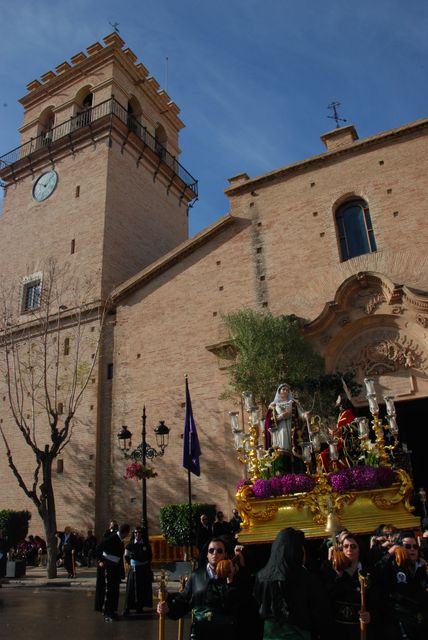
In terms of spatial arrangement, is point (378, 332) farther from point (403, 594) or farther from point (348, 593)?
point (348, 593)

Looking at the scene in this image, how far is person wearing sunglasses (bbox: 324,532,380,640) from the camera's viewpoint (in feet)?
13.5

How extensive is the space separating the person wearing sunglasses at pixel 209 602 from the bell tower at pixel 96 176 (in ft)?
65.1

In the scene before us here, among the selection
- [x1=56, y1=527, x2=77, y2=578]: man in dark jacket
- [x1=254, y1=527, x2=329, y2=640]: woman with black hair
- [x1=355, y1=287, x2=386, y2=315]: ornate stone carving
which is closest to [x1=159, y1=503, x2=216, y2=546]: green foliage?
[x1=56, y1=527, x2=77, y2=578]: man in dark jacket

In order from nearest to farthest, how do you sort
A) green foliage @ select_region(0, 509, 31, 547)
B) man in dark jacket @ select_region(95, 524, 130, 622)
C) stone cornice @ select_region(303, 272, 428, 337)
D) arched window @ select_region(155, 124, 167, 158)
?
1. man in dark jacket @ select_region(95, 524, 130, 622)
2. stone cornice @ select_region(303, 272, 428, 337)
3. green foliage @ select_region(0, 509, 31, 547)
4. arched window @ select_region(155, 124, 167, 158)

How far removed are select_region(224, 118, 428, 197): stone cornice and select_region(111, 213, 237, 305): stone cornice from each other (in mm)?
1487

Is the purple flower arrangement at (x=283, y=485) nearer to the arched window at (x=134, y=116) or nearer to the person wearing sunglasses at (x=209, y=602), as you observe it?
the person wearing sunglasses at (x=209, y=602)

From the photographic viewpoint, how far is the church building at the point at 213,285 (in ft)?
57.4

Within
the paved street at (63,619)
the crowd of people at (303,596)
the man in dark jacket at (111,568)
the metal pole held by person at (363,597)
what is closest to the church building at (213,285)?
the paved street at (63,619)

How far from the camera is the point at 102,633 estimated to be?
7.88 meters

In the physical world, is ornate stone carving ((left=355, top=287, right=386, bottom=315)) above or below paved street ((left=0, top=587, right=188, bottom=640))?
above

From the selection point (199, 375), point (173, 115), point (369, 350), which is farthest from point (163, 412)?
point (173, 115)

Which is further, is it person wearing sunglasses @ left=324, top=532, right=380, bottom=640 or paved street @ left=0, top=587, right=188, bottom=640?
paved street @ left=0, top=587, right=188, bottom=640

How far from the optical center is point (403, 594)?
14.4 feet

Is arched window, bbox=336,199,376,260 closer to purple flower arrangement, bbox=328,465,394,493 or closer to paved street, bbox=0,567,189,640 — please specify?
paved street, bbox=0,567,189,640
